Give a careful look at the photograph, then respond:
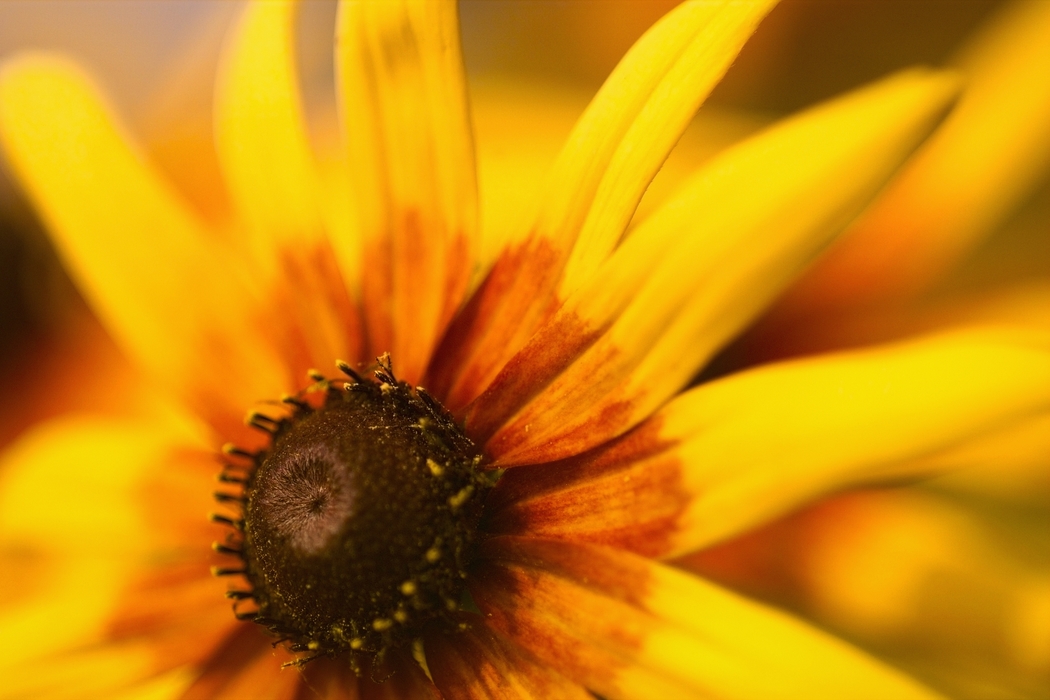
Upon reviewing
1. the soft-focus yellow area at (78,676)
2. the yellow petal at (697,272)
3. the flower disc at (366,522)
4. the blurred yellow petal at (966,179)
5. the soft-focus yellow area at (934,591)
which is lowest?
the soft-focus yellow area at (934,591)

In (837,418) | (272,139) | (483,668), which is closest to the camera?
(837,418)

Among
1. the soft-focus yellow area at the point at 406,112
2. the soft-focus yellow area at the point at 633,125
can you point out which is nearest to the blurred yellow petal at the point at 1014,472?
the soft-focus yellow area at the point at 633,125

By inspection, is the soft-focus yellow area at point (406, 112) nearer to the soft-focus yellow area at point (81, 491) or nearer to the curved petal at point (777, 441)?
the curved petal at point (777, 441)

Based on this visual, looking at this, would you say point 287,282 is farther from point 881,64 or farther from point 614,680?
point 881,64

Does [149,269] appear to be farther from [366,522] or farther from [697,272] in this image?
[697,272]

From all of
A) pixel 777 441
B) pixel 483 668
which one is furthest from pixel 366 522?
pixel 777 441

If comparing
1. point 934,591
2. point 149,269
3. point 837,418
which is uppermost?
point 149,269

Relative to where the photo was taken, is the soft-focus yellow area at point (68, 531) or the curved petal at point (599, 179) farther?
the soft-focus yellow area at point (68, 531)
